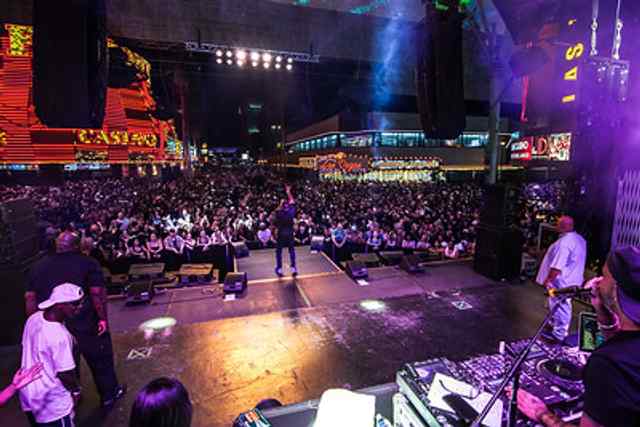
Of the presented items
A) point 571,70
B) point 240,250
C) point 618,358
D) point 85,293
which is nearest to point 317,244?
point 240,250

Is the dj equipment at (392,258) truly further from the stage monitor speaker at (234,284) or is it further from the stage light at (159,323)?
the stage light at (159,323)

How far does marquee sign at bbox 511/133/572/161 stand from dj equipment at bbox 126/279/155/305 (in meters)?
9.85

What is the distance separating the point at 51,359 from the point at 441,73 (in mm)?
4821

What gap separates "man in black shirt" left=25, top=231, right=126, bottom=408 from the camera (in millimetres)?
2787

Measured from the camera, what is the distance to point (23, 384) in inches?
78.4

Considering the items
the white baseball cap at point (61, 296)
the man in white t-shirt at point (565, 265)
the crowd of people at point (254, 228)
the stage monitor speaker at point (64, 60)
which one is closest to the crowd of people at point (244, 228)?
the crowd of people at point (254, 228)

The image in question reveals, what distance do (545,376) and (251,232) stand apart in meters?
9.49

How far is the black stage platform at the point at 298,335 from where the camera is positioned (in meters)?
3.28

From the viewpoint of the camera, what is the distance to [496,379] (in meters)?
1.76

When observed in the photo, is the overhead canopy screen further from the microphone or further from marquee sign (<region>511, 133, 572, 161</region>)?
the microphone

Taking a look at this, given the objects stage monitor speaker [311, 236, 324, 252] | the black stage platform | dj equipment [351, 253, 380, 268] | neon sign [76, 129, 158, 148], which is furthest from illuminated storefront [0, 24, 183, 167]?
dj equipment [351, 253, 380, 268]

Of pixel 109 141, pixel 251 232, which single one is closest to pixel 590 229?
pixel 251 232

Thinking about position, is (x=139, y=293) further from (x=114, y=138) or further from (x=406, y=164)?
(x=406, y=164)

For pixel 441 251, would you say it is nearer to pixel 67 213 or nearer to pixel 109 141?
pixel 67 213
